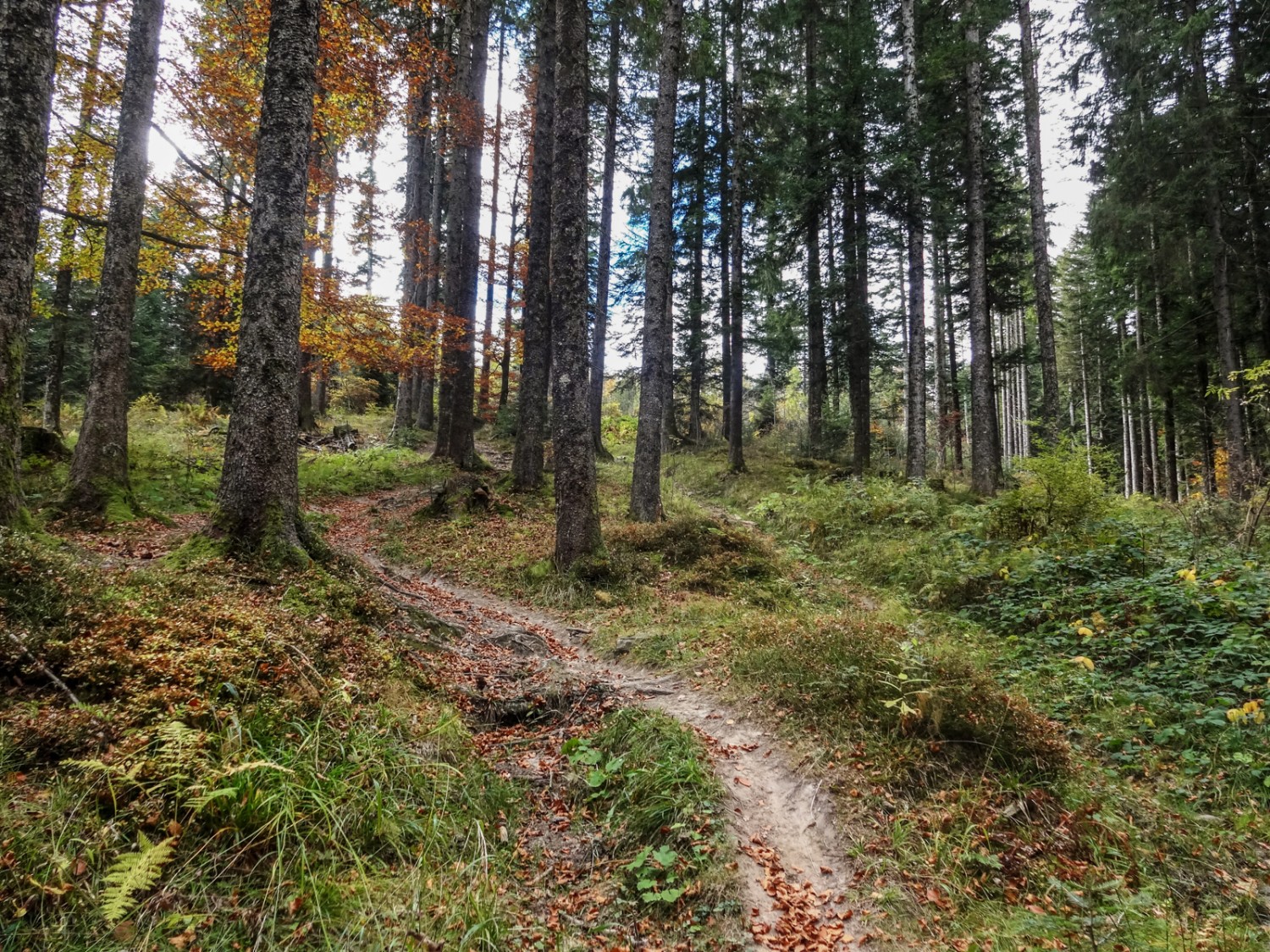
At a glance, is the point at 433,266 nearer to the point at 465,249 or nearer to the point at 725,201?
the point at 465,249

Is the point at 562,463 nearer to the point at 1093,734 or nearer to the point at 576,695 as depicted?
the point at 576,695

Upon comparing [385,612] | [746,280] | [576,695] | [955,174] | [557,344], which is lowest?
[576,695]

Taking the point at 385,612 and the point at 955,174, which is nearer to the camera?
the point at 385,612

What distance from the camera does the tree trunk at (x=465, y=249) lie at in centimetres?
1513

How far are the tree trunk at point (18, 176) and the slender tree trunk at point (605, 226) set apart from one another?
1437 cm

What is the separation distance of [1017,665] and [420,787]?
563cm

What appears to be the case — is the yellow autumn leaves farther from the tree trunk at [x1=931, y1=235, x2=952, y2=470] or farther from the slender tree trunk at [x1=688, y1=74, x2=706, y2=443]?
the tree trunk at [x1=931, y1=235, x2=952, y2=470]

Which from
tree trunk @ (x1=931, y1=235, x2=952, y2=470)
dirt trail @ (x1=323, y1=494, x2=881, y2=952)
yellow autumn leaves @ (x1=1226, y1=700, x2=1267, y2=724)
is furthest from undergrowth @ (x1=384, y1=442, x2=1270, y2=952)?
tree trunk @ (x1=931, y1=235, x2=952, y2=470)

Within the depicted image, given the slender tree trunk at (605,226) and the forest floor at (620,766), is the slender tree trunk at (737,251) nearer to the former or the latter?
the slender tree trunk at (605,226)

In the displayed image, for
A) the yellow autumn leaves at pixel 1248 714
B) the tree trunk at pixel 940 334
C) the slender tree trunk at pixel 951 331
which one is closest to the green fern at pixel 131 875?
the yellow autumn leaves at pixel 1248 714

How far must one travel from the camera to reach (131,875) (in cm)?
203

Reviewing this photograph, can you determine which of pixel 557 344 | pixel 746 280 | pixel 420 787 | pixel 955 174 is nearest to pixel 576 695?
pixel 420 787

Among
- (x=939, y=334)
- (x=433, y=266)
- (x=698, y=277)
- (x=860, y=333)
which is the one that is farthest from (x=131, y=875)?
(x=939, y=334)

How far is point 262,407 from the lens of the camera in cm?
557
